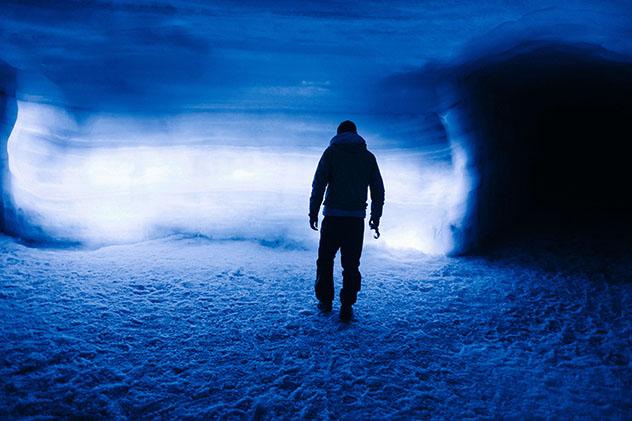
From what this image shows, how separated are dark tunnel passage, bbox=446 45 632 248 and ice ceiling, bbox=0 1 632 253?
0.18 ft

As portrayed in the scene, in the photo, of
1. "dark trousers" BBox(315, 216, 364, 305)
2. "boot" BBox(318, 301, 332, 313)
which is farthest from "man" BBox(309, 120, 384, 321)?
"boot" BBox(318, 301, 332, 313)

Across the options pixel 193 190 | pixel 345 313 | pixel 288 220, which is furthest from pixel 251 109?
pixel 345 313

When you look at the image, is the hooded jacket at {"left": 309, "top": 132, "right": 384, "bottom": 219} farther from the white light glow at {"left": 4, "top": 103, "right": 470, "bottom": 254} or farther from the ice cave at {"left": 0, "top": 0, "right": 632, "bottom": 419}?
the white light glow at {"left": 4, "top": 103, "right": 470, "bottom": 254}

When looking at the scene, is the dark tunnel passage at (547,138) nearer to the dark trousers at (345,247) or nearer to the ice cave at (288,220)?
the ice cave at (288,220)

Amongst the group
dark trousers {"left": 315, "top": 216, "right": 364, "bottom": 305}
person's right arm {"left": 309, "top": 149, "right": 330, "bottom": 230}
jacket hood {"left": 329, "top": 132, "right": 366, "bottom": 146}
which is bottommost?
dark trousers {"left": 315, "top": 216, "right": 364, "bottom": 305}

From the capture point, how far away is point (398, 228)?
5.54 metres

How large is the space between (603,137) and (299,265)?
9357mm

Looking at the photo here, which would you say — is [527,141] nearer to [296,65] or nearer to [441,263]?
[441,263]

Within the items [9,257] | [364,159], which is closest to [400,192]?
[364,159]

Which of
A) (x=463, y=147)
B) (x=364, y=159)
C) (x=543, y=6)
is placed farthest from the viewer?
(x=463, y=147)

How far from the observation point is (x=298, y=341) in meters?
2.89

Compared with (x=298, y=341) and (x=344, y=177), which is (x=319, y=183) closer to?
(x=344, y=177)

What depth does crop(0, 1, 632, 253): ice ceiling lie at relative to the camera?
3.82m

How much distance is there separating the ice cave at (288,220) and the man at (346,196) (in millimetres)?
558
